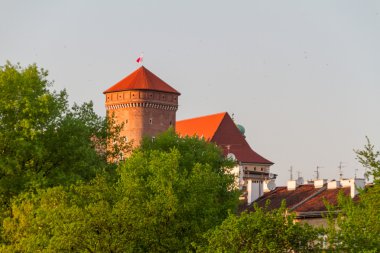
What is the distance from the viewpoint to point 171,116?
147000mm

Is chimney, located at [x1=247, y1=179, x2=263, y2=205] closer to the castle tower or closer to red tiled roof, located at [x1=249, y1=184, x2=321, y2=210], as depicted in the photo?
red tiled roof, located at [x1=249, y1=184, x2=321, y2=210]

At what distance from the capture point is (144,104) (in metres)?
146

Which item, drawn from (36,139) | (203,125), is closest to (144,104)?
(203,125)

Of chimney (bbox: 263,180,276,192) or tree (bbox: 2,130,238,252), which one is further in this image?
chimney (bbox: 263,180,276,192)

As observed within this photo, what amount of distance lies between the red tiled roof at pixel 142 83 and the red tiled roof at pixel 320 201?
256 feet

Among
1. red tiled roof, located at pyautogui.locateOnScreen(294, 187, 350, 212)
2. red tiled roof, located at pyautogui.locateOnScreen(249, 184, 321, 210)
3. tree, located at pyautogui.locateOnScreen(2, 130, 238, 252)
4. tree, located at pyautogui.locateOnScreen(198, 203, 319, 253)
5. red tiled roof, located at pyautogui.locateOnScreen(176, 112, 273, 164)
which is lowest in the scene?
tree, located at pyautogui.locateOnScreen(198, 203, 319, 253)

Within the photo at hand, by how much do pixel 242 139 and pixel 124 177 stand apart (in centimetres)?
9875

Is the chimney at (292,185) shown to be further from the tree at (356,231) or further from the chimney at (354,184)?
the tree at (356,231)

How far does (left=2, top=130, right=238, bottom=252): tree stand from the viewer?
4572cm

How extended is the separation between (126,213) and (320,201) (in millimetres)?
23114

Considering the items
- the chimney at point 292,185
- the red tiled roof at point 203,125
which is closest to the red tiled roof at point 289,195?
the chimney at point 292,185

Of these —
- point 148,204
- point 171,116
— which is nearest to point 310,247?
point 148,204

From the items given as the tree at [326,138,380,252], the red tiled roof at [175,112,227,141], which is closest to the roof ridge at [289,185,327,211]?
the tree at [326,138,380,252]

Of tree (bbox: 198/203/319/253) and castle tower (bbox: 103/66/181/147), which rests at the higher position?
castle tower (bbox: 103/66/181/147)
